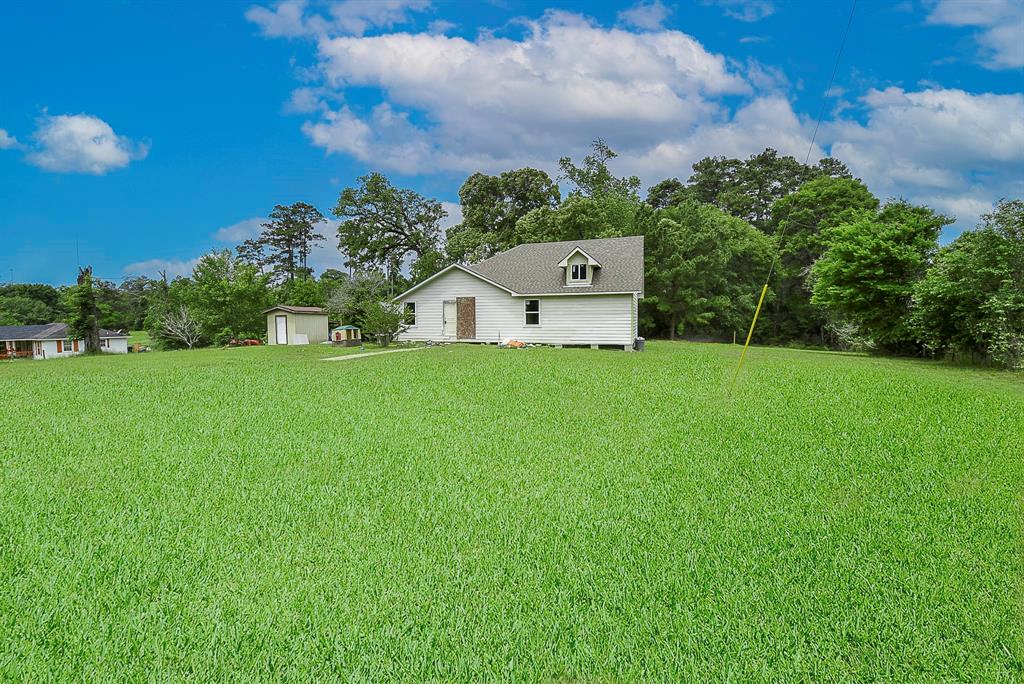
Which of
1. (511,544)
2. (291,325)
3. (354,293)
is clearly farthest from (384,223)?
(511,544)

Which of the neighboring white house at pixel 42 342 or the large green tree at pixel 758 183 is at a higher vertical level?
the large green tree at pixel 758 183

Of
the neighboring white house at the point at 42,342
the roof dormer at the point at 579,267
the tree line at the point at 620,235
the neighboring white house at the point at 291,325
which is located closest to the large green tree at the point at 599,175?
the tree line at the point at 620,235

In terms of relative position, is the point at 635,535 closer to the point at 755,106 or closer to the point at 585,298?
the point at 755,106

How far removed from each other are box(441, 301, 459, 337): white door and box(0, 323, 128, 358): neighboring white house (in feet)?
112

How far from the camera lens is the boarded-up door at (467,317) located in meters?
22.3

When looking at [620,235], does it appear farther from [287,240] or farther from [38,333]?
[38,333]

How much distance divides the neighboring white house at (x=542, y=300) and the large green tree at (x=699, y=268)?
1086cm

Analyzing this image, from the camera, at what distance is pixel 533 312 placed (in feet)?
71.5

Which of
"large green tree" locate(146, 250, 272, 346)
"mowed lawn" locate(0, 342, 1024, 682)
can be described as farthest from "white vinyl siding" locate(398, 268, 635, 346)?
"large green tree" locate(146, 250, 272, 346)

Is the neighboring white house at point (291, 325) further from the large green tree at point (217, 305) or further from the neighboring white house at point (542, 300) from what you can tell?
the neighboring white house at point (542, 300)

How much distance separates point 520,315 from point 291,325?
14716 mm

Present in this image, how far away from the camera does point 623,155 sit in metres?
39.0

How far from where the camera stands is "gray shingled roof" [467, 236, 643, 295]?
21047 millimetres

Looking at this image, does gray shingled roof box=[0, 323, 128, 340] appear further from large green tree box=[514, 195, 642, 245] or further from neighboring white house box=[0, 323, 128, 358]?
large green tree box=[514, 195, 642, 245]
